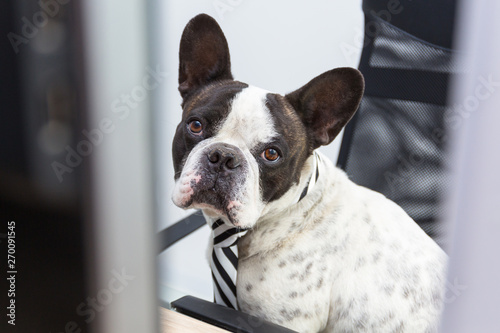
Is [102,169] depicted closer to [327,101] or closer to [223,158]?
[223,158]

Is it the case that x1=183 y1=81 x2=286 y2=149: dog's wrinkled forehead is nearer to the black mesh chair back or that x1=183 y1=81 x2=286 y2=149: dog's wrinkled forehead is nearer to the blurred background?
the black mesh chair back

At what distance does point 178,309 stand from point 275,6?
171 centimetres

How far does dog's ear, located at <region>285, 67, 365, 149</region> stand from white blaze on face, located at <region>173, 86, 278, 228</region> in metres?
0.13

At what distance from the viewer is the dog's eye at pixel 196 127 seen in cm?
121

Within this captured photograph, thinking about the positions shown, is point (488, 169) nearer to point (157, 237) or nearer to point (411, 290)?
point (157, 237)

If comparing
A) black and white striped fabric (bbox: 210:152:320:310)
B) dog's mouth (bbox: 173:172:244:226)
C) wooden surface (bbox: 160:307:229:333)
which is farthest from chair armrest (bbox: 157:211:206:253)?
wooden surface (bbox: 160:307:229:333)

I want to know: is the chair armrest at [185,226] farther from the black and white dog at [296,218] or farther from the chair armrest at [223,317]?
the chair armrest at [223,317]

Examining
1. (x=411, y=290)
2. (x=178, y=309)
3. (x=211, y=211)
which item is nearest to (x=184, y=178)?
(x=211, y=211)

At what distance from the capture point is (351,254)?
1229 mm

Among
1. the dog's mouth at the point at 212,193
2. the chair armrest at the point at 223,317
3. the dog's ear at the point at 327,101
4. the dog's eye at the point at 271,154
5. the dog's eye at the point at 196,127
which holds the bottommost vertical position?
the chair armrest at the point at 223,317

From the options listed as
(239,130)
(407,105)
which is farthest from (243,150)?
(407,105)

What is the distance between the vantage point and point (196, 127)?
1210 millimetres

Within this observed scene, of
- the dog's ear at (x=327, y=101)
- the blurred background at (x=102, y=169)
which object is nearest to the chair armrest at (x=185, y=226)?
the dog's ear at (x=327, y=101)

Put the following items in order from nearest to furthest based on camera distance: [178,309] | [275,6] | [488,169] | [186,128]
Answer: [488,169] → [178,309] → [186,128] → [275,6]
